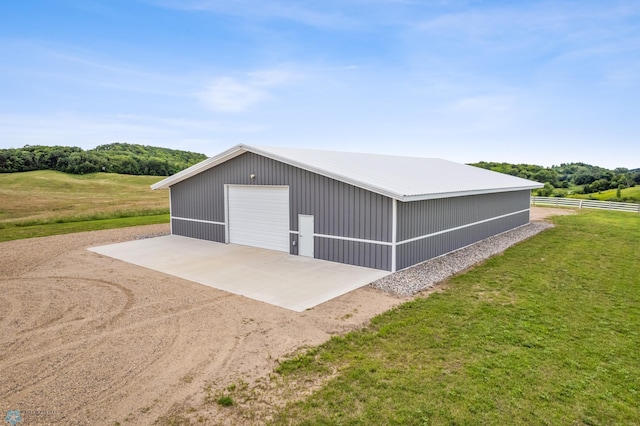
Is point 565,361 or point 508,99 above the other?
point 508,99

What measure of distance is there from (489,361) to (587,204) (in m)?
33.2

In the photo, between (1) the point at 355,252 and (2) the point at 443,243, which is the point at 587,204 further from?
(1) the point at 355,252

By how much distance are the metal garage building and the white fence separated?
19156mm

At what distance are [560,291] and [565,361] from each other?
13.7 feet

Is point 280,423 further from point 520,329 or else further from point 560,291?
point 560,291

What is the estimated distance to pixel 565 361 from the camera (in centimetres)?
559

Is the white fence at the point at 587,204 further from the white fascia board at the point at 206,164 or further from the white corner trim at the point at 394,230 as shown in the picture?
the white fascia board at the point at 206,164

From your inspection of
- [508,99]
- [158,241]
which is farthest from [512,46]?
[158,241]

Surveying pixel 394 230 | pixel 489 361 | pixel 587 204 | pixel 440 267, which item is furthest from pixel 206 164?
pixel 587 204

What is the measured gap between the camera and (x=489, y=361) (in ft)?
18.2

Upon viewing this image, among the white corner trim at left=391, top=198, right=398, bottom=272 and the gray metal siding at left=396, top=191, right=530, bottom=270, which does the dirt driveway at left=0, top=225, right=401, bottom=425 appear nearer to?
the white corner trim at left=391, top=198, right=398, bottom=272

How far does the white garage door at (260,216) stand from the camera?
44.2ft

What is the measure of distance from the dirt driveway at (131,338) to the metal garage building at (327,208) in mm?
2553

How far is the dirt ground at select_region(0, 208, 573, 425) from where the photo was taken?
4691 mm
